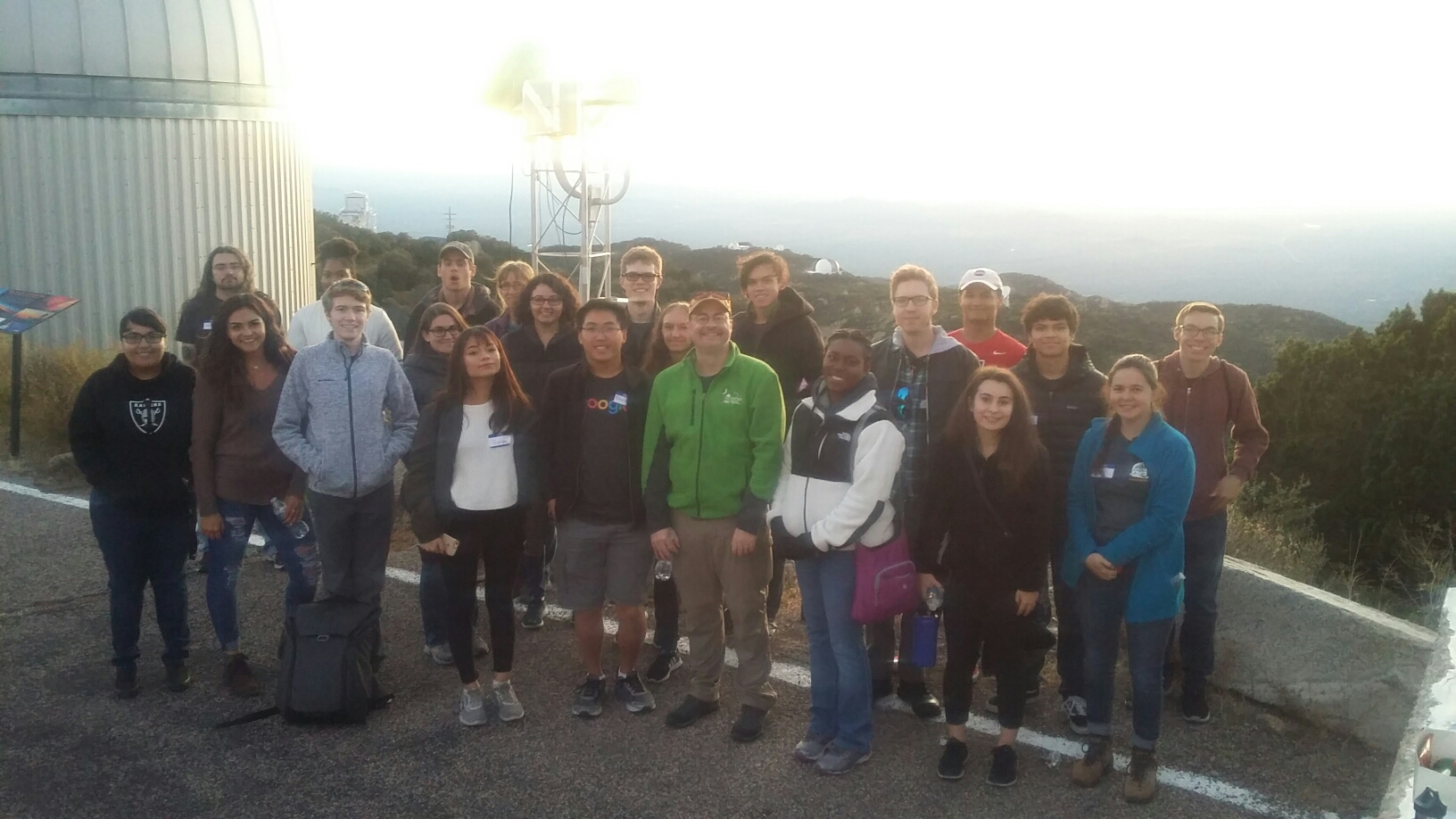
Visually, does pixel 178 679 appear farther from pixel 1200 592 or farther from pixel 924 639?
pixel 1200 592

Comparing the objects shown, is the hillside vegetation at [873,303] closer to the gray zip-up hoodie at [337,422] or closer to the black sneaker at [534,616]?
the black sneaker at [534,616]

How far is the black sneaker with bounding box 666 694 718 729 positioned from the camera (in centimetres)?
438

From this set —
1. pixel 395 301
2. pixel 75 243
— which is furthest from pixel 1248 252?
pixel 75 243

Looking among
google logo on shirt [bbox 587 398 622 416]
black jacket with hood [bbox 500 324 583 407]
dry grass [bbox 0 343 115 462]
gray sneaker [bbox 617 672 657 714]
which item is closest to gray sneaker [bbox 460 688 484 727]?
gray sneaker [bbox 617 672 657 714]

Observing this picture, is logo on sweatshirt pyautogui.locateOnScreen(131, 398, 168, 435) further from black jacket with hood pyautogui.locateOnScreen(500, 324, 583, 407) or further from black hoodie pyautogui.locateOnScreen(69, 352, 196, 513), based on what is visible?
black jacket with hood pyautogui.locateOnScreen(500, 324, 583, 407)

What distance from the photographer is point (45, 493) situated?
7.69m

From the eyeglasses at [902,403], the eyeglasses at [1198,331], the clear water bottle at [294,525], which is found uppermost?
the eyeglasses at [1198,331]

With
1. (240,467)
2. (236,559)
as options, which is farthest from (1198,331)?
(236,559)

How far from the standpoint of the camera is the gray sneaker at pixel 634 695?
4500 millimetres

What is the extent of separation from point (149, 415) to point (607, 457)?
199cm

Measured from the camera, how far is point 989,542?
383cm

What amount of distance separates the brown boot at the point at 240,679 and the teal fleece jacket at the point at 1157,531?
355cm

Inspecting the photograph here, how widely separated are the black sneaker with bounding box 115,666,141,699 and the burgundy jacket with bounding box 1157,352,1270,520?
4.63 meters

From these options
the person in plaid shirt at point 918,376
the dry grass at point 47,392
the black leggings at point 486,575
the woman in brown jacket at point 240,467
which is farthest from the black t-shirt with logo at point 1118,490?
the dry grass at point 47,392
